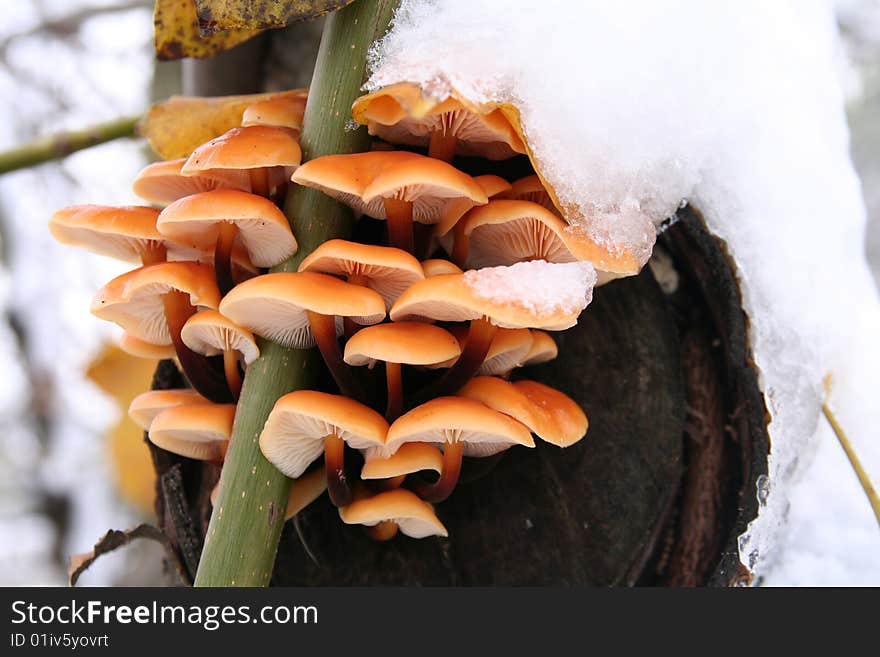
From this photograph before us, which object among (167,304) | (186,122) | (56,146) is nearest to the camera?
(167,304)

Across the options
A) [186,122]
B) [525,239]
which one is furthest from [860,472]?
[186,122]

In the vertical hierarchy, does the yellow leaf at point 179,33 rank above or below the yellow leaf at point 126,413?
above

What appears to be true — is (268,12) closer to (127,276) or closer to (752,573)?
(127,276)

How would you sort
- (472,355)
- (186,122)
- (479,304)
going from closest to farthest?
(479,304) < (472,355) < (186,122)

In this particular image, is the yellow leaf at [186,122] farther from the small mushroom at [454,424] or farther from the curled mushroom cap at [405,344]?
the small mushroom at [454,424]

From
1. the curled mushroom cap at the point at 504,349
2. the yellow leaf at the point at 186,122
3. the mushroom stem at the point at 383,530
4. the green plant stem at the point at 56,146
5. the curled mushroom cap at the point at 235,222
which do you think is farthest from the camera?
the green plant stem at the point at 56,146

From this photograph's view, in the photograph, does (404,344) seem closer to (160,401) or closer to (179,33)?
(160,401)

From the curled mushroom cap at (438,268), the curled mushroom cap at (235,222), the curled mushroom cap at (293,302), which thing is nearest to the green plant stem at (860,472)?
the curled mushroom cap at (438,268)
